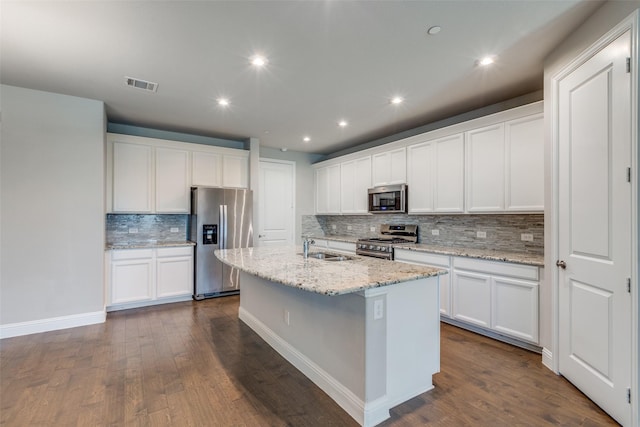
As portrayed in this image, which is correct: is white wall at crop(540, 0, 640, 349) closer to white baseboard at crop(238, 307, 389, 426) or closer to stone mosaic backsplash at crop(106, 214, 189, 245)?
white baseboard at crop(238, 307, 389, 426)

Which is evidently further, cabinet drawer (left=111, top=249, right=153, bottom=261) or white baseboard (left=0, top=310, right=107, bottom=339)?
cabinet drawer (left=111, top=249, right=153, bottom=261)

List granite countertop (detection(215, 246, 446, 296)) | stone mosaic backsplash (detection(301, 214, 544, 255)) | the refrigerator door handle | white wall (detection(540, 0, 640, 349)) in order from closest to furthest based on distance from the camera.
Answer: granite countertop (detection(215, 246, 446, 296)), white wall (detection(540, 0, 640, 349)), stone mosaic backsplash (detection(301, 214, 544, 255)), the refrigerator door handle

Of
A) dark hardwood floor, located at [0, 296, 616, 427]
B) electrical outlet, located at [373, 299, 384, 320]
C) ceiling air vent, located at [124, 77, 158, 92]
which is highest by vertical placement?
ceiling air vent, located at [124, 77, 158, 92]

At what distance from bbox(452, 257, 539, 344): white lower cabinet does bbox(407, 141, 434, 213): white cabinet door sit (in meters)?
1.03

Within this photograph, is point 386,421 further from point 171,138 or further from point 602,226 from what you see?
Answer: point 171,138

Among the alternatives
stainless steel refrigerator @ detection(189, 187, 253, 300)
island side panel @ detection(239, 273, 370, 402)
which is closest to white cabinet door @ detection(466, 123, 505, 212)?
island side panel @ detection(239, 273, 370, 402)

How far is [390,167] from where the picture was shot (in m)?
4.68

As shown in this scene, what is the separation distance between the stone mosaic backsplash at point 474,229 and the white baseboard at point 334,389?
8.24ft

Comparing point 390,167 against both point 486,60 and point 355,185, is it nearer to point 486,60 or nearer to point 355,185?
point 355,185

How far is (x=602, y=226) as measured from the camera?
77.1 inches

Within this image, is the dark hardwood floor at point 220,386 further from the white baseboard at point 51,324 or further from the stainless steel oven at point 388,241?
the stainless steel oven at point 388,241

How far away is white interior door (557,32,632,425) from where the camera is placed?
180 centimetres

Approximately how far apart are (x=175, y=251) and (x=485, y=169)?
4.38 meters

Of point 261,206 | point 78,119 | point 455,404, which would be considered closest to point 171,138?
point 78,119
